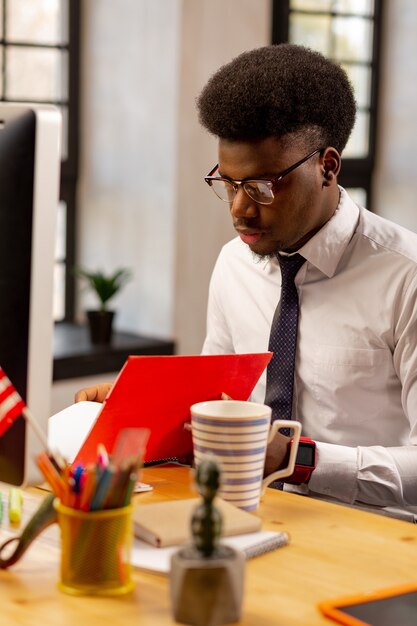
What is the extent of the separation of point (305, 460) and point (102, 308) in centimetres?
209

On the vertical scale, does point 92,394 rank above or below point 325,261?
below

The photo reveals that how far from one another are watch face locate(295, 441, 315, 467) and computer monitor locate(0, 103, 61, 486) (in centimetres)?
57

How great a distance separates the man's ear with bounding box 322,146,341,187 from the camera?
1.86m

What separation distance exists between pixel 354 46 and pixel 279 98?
2772 mm

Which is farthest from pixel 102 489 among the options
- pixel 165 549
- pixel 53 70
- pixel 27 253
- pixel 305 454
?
pixel 53 70

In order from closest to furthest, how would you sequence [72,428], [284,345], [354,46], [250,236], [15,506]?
[15,506] < [72,428] < [250,236] < [284,345] < [354,46]

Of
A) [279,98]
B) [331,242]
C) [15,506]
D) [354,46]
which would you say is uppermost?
[354,46]

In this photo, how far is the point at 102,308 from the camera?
143 inches

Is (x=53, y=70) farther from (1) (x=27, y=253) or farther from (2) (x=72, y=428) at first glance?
(1) (x=27, y=253)

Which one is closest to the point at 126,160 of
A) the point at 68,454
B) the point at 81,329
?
the point at 81,329

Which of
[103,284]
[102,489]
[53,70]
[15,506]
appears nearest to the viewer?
[102,489]

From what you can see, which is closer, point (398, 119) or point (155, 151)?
point (155, 151)

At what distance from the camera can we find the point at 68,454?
1.50 m

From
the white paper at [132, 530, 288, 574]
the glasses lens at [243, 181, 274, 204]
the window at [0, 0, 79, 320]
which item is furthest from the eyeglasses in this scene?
the window at [0, 0, 79, 320]
